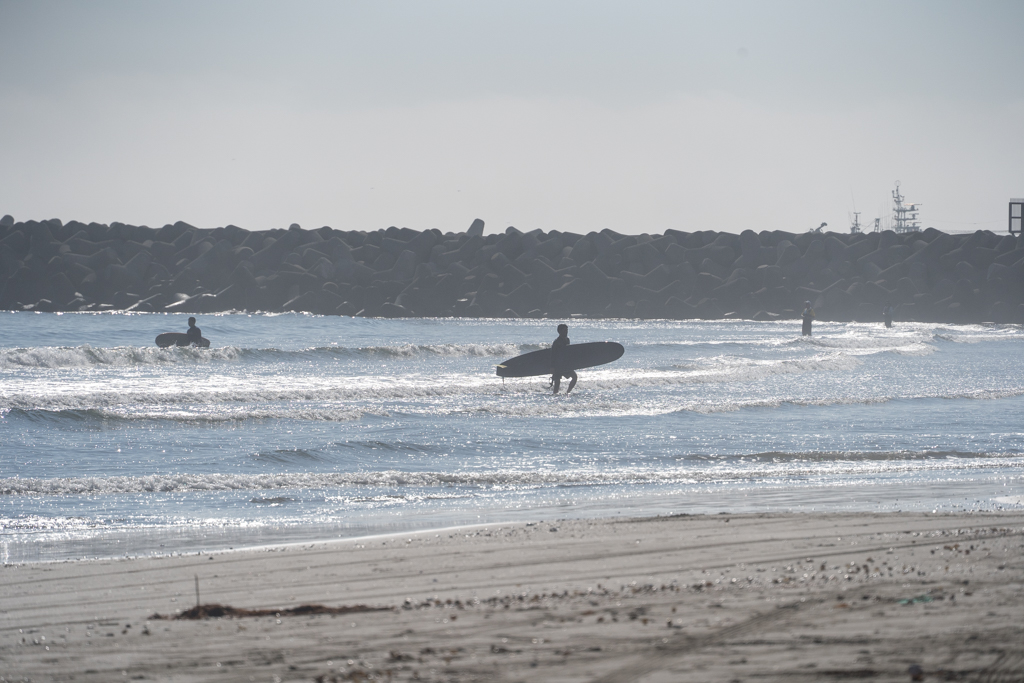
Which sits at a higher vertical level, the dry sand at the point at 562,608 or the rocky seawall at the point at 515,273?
the rocky seawall at the point at 515,273

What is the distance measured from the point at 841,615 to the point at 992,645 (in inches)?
24.1

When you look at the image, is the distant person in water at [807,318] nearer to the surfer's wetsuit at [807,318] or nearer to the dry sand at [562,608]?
the surfer's wetsuit at [807,318]

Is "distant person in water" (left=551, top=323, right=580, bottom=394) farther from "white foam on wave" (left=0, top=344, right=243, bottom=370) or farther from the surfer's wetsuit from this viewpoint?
the surfer's wetsuit

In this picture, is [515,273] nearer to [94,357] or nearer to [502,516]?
[94,357]

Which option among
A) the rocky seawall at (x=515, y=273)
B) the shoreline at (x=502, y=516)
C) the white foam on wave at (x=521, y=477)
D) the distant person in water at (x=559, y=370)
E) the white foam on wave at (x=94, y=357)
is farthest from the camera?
the rocky seawall at (x=515, y=273)

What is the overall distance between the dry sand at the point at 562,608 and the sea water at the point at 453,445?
1173mm

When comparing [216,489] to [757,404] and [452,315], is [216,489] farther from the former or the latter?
[452,315]

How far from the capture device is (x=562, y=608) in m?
4.17

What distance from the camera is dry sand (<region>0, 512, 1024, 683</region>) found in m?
3.41

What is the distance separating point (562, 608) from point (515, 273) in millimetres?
53519

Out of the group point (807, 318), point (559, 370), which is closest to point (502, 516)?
point (559, 370)

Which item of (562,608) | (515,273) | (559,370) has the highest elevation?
(515,273)

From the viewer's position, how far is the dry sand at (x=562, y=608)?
3410 millimetres

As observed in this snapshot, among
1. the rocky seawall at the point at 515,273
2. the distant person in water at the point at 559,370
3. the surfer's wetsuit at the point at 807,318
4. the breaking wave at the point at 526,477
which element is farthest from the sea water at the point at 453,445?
the rocky seawall at the point at 515,273
